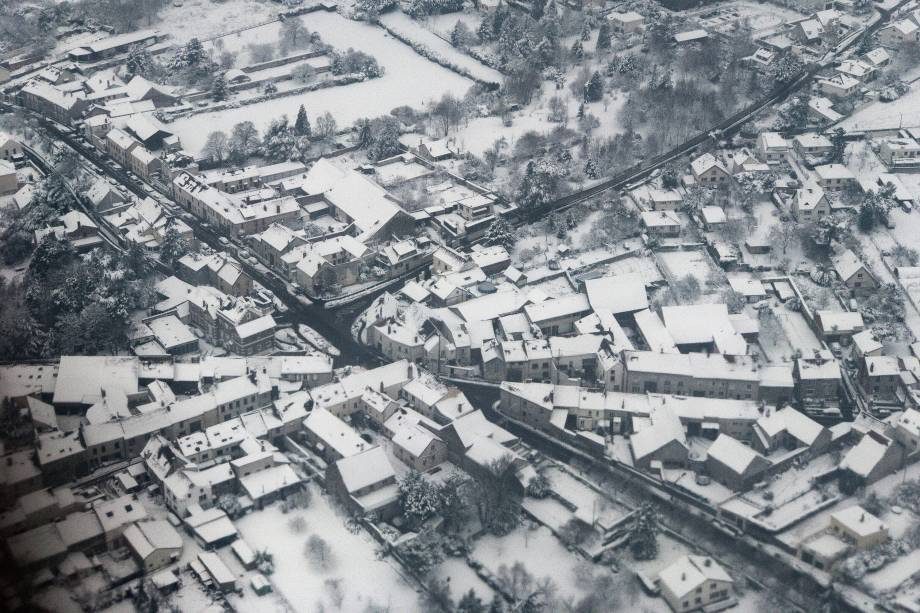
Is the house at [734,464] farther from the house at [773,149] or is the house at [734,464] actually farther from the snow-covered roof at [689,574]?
the house at [773,149]

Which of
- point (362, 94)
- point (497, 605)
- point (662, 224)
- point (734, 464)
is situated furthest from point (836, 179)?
point (497, 605)

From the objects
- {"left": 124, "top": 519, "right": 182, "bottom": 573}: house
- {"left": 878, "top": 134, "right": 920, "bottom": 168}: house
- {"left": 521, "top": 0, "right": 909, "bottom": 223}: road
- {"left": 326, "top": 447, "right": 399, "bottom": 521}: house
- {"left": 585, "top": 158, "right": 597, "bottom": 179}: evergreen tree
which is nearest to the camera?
{"left": 124, "top": 519, "right": 182, "bottom": 573}: house

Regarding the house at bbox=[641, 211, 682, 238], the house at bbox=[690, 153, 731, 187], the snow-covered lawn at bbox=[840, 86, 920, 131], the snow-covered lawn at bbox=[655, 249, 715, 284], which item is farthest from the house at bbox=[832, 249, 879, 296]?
the snow-covered lawn at bbox=[840, 86, 920, 131]

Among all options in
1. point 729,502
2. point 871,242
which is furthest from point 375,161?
point 729,502

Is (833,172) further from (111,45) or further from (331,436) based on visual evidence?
(111,45)

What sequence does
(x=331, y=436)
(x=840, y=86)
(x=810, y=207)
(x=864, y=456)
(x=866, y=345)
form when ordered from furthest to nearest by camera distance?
(x=840, y=86) → (x=810, y=207) → (x=866, y=345) → (x=331, y=436) → (x=864, y=456)

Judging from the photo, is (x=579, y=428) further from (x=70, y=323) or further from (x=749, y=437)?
(x=70, y=323)

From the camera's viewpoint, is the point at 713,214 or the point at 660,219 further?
the point at 713,214

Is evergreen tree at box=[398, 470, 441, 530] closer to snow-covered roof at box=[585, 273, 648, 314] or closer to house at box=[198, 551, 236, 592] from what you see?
house at box=[198, 551, 236, 592]
